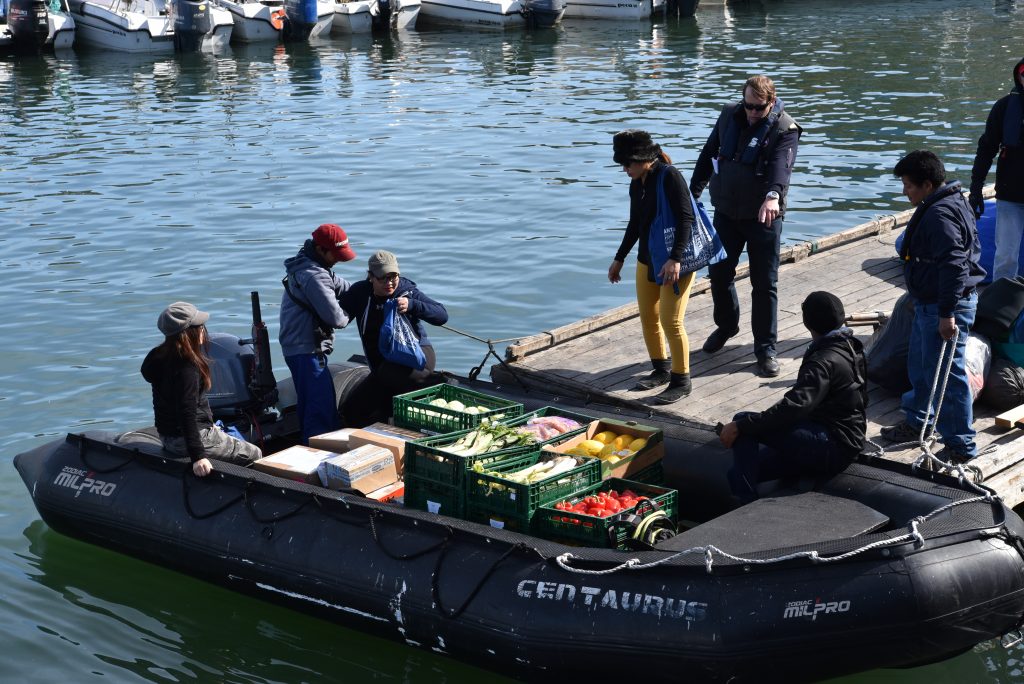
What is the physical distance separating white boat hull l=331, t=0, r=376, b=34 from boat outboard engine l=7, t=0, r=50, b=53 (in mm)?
9478

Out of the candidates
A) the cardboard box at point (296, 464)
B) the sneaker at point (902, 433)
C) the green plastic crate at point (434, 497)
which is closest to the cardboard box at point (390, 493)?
the green plastic crate at point (434, 497)

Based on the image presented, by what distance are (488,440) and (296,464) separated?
1.39m

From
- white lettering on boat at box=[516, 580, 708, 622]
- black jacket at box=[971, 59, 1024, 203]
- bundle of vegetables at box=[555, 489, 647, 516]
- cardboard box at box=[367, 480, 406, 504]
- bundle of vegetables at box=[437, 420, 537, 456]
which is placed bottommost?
white lettering on boat at box=[516, 580, 708, 622]

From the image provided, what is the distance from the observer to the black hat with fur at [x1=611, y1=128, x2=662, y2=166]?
8.52 metres

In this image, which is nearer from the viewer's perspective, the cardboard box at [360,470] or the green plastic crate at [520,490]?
the green plastic crate at [520,490]

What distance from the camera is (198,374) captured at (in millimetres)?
7805

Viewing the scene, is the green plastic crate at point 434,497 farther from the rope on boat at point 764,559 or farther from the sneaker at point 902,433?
the sneaker at point 902,433

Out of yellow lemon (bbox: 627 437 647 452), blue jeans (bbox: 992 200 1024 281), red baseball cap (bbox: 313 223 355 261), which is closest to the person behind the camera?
A: yellow lemon (bbox: 627 437 647 452)

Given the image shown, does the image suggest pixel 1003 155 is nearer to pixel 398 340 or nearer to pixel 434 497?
pixel 398 340

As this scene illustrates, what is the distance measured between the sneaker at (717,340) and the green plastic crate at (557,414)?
1.93 metres

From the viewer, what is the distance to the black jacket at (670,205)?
8.66m

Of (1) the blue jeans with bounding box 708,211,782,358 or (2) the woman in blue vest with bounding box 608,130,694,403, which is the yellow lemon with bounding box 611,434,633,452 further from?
(1) the blue jeans with bounding box 708,211,782,358

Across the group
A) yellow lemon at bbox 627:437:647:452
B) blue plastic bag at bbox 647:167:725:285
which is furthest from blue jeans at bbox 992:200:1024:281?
yellow lemon at bbox 627:437:647:452

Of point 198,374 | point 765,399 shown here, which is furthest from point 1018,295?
point 198,374
